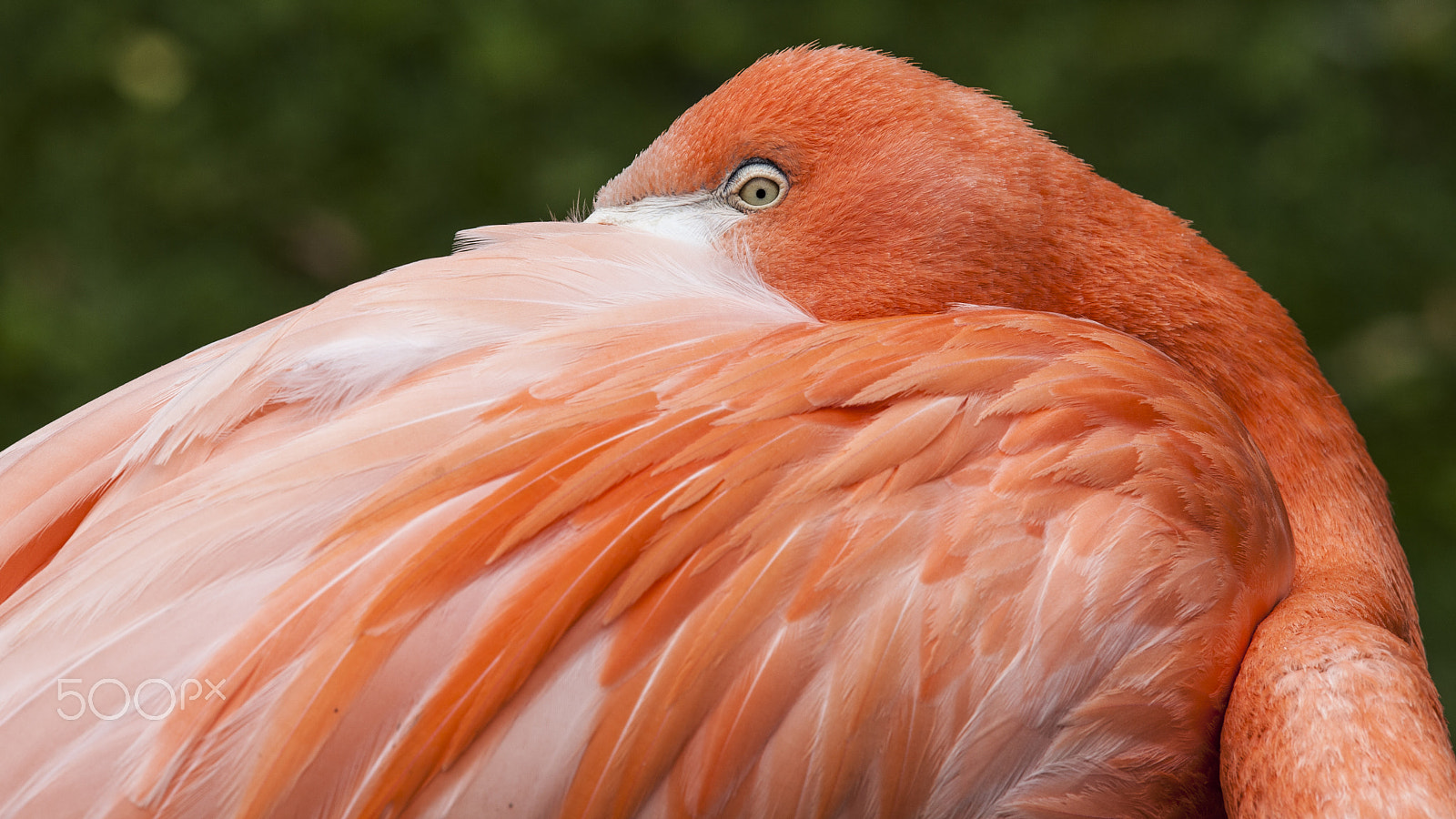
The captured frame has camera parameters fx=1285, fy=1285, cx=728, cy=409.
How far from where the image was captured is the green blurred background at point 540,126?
10.9 feet

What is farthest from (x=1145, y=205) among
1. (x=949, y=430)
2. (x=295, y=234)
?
(x=295, y=234)

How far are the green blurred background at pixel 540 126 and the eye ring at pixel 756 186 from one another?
69.8 inches

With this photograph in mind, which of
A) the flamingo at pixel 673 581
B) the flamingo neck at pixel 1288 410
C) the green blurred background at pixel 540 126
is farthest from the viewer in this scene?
the green blurred background at pixel 540 126

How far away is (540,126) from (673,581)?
2.53 meters

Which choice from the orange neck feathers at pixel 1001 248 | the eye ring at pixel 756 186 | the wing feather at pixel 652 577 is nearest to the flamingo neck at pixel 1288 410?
the orange neck feathers at pixel 1001 248

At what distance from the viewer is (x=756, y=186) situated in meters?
1.56

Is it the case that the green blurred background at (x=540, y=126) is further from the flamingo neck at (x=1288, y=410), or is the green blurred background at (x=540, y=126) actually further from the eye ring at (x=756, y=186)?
the flamingo neck at (x=1288, y=410)

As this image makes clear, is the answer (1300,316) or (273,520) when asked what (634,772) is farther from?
(1300,316)

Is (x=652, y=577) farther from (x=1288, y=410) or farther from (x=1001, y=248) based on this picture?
(x=1288, y=410)

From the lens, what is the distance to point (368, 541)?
1151 mm

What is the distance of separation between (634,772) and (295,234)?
2.67m

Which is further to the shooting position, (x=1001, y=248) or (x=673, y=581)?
(x=1001, y=248)

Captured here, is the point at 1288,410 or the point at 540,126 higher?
the point at 540,126

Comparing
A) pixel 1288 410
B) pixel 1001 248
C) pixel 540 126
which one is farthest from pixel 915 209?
pixel 540 126
